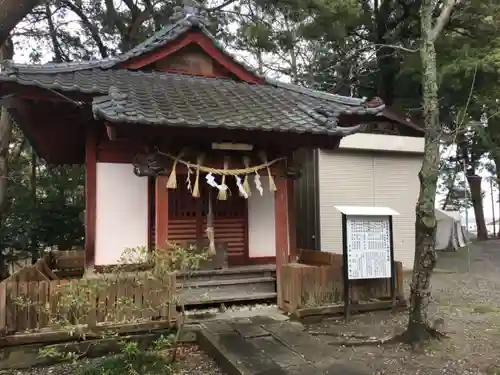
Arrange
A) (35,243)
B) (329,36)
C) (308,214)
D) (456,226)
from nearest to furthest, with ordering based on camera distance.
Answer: (308,214) < (329,36) < (35,243) < (456,226)

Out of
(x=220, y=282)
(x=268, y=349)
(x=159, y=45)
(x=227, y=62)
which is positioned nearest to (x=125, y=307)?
(x=268, y=349)

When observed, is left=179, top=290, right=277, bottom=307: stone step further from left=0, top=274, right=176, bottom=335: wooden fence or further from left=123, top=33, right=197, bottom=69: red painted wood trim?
left=123, top=33, right=197, bottom=69: red painted wood trim

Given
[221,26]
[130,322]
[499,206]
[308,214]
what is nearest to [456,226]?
[308,214]

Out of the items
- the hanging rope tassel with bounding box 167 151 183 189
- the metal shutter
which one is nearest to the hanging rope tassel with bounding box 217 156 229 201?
the hanging rope tassel with bounding box 167 151 183 189

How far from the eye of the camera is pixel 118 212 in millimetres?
7969

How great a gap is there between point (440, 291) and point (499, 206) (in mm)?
29293

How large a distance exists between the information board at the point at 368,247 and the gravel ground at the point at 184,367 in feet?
9.02

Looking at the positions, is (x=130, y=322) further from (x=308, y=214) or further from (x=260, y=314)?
(x=308, y=214)

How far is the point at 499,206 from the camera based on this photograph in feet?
113

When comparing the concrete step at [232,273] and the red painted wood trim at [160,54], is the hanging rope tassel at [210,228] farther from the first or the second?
the red painted wood trim at [160,54]

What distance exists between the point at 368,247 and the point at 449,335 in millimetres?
1757

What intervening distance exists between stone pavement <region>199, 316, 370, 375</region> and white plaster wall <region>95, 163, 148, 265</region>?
231 cm

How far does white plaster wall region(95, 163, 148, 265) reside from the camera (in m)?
7.80

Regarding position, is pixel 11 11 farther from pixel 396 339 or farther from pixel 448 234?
pixel 448 234
